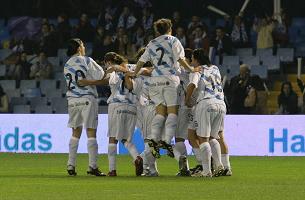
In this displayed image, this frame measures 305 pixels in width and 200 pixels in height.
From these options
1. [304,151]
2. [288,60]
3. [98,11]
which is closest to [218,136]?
[304,151]

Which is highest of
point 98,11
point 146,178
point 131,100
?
point 98,11

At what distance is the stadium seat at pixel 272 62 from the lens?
2957 cm

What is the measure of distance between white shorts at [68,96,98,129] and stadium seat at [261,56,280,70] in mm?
12335

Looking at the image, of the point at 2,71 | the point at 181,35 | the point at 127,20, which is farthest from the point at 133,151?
the point at 2,71

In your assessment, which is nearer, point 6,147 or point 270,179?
point 270,179

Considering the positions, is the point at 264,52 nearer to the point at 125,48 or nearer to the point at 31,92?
the point at 125,48

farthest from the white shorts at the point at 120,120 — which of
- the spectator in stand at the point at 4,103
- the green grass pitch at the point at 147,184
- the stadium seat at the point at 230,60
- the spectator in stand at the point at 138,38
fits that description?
the stadium seat at the point at 230,60

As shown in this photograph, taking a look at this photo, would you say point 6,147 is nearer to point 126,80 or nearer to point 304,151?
point 304,151

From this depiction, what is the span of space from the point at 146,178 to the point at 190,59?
7.28 ft

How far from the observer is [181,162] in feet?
56.5

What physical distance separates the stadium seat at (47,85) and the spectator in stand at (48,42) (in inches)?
41.8

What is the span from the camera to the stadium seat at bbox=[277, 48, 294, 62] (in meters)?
29.5

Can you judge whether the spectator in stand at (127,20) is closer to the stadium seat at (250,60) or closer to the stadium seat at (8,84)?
the stadium seat at (250,60)

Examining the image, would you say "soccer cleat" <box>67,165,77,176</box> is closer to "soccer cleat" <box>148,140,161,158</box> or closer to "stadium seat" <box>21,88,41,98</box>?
"soccer cleat" <box>148,140,161,158</box>
